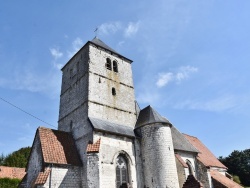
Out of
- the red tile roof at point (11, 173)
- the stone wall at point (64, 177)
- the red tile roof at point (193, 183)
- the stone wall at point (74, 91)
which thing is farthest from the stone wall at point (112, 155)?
the red tile roof at point (11, 173)

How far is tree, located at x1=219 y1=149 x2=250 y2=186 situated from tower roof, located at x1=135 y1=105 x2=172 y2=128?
23815mm

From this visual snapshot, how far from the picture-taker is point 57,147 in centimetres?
1566

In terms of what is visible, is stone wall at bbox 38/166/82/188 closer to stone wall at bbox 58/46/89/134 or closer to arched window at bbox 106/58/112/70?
stone wall at bbox 58/46/89/134

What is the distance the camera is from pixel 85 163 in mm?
15289

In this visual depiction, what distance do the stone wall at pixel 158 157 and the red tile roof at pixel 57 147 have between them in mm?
4628

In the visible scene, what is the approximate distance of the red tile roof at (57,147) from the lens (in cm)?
1466

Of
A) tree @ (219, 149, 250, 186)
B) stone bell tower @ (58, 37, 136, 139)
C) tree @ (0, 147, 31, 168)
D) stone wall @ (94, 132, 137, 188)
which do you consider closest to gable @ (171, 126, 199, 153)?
stone bell tower @ (58, 37, 136, 139)

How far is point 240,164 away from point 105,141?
29236mm

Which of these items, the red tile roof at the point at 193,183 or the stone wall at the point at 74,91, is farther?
the stone wall at the point at 74,91

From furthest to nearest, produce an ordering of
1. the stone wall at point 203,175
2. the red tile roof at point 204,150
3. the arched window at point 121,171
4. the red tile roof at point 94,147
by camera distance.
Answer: the red tile roof at point 204,150 → the stone wall at point 203,175 → the arched window at point 121,171 → the red tile roof at point 94,147

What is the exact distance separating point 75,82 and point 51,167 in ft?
24.9

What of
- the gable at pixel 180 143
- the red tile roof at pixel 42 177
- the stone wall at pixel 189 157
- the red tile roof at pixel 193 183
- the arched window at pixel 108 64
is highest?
the arched window at pixel 108 64

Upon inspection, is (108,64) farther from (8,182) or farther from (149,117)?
(8,182)

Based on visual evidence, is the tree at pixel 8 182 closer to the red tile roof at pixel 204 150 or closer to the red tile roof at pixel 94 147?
the red tile roof at pixel 94 147
